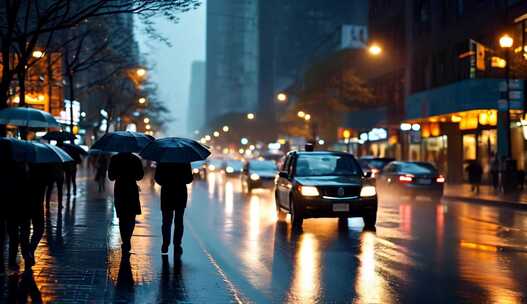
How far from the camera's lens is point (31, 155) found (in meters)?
11.0

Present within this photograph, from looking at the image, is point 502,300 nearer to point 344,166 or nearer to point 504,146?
point 344,166

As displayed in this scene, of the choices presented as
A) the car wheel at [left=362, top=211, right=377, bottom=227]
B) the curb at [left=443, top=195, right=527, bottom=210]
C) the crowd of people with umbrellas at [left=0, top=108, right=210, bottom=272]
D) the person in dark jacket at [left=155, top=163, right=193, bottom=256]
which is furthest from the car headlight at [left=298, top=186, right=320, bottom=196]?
the curb at [left=443, top=195, right=527, bottom=210]

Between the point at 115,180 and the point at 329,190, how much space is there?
652cm

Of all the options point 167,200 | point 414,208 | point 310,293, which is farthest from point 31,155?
point 414,208

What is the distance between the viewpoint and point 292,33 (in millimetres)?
153250

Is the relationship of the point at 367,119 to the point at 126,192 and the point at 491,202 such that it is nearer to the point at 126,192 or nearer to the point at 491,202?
the point at 491,202

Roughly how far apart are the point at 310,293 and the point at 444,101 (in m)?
40.4

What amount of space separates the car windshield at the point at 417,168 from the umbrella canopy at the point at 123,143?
2124cm

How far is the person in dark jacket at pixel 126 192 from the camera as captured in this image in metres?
13.1

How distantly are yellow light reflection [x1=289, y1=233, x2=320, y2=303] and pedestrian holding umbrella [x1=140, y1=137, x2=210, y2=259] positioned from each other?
6.54 feet

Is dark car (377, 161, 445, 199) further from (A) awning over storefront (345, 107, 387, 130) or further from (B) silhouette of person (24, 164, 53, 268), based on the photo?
(A) awning over storefront (345, 107, 387, 130)

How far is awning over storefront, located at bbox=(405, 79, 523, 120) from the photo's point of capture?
3744cm

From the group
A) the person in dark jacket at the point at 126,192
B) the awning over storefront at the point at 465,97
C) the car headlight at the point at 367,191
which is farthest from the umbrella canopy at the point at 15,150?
the awning over storefront at the point at 465,97

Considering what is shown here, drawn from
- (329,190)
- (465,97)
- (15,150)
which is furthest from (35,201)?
(465,97)
